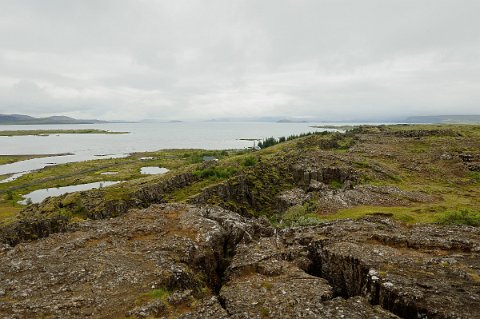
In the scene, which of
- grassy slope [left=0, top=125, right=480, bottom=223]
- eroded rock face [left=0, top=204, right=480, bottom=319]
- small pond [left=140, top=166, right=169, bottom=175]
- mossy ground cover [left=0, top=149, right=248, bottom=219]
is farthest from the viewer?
small pond [left=140, top=166, right=169, bottom=175]

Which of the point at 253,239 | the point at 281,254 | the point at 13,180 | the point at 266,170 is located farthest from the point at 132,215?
the point at 13,180

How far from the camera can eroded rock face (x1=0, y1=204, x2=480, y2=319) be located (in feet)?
55.9

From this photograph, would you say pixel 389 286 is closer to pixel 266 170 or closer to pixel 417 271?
pixel 417 271

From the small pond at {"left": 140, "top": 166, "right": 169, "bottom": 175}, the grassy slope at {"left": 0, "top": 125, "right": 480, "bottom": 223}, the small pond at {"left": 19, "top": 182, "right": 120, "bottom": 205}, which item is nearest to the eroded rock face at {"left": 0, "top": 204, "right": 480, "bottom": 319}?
the grassy slope at {"left": 0, "top": 125, "right": 480, "bottom": 223}

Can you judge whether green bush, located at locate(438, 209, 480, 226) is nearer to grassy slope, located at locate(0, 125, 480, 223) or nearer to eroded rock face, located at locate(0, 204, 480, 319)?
grassy slope, located at locate(0, 125, 480, 223)

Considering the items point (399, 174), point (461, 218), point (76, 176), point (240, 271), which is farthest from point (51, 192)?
point (461, 218)

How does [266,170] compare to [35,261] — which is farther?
[266,170]

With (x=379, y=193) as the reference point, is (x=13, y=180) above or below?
below

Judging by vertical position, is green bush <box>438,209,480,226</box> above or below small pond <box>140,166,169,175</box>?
above

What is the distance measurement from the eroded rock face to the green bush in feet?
25.3

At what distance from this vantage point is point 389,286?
1764cm

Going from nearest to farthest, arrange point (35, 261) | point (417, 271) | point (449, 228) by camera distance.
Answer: point (417, 271), point (35, 261), point (449, 228)

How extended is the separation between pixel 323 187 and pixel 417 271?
32.2 meters

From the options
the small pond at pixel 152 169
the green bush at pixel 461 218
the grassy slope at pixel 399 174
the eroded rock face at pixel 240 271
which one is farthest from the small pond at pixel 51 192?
the green bush at pixel 461 218
